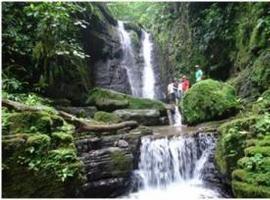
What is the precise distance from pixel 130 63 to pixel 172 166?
28.4 feet

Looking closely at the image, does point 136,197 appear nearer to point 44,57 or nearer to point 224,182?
point 224,182

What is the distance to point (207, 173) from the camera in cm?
793

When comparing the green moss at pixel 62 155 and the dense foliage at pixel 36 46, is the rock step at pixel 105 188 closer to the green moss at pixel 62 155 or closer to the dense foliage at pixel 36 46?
the green moss at pixel 62 155

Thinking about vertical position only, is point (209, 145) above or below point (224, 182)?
above

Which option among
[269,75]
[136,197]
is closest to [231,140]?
[136,197]

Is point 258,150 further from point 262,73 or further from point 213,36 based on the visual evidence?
point 213,36

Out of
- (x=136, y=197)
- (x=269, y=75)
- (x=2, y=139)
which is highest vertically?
(x=269, y=75)

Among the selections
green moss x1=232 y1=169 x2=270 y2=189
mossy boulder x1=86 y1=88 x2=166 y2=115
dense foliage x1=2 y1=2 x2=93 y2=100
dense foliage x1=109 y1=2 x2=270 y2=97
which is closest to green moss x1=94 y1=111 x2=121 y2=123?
mossy boulder x1=86 y1=88 x2=166 y2=115

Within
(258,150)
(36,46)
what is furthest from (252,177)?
(36,46)

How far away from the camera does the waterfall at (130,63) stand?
15812 millimetres

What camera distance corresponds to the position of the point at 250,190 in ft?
17.1

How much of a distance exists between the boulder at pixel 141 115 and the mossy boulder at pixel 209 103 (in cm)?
106

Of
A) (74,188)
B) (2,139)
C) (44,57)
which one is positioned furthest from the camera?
(44,57)

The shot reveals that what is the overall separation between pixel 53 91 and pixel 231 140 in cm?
585
